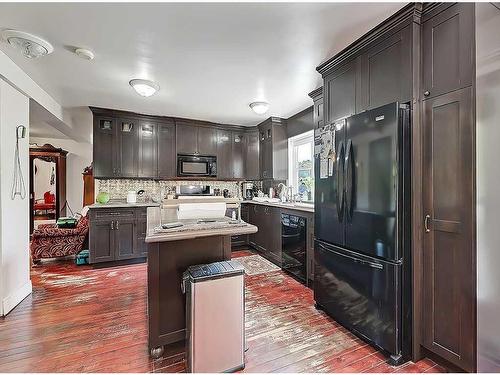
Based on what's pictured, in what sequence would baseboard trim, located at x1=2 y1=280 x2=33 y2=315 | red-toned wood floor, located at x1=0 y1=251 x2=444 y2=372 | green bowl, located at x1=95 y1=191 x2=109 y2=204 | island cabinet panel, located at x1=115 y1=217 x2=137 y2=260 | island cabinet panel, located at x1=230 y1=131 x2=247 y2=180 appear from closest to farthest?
red-toned wood floor, located at x1=0 y1=251 x2=444 y2=372 < baseboard trim, located at x1=2 y1=280 x2=33 y2=315 < island cabinet panel, located at x1=115 y1=217 x2=137 y2=260 < green bowl, located at x1=95 y1=191 x2=109 y2=204 < island cabinet panel, located at x1=230 y1=131 x2=247 y2=180

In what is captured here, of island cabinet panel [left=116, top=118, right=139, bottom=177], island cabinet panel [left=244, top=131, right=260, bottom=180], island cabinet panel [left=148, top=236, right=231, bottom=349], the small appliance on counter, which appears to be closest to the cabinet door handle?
island cabinet panel [left=148, top=236, right=231, bottom=349]

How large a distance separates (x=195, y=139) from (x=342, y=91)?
3107 millimetres

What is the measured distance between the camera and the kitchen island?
67.1 inches

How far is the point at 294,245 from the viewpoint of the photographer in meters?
3.30

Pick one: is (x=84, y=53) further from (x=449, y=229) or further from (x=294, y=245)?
(x=449, y=229)

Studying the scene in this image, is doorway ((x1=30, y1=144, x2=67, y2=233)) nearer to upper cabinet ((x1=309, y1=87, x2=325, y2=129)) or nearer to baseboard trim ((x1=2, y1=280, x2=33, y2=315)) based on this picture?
baseboard trim ((x1=2, y1=280, x2=33, y2=315))

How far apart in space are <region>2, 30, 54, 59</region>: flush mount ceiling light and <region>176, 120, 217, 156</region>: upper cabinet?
249cm

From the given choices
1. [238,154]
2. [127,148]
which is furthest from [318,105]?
[127,148]

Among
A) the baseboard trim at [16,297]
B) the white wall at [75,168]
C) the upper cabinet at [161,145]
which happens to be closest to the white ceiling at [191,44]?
the upper cabinet at [161,145]

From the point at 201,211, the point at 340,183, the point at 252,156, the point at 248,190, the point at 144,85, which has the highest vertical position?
the point at 144,85

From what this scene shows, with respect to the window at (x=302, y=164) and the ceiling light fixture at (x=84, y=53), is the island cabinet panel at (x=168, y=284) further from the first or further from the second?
the window at (x=302, y=164)

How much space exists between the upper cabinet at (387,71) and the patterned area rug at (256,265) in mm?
2527

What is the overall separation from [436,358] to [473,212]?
3.44 feet

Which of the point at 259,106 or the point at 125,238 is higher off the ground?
the point at 259,106
